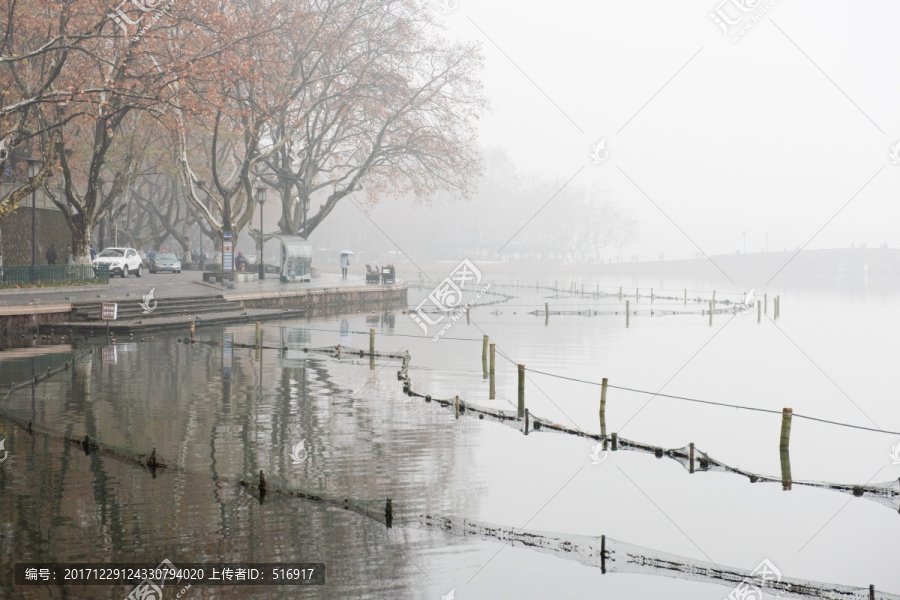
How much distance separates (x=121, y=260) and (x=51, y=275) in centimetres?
1706

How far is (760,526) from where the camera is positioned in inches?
441

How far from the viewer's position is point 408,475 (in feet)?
39.0

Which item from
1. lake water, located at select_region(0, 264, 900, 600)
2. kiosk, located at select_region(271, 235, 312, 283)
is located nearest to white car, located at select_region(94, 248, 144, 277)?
kiosk, located at select_region(271, 235, 312, 283)

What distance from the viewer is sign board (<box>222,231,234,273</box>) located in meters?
41.6

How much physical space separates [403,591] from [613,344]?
28055 millimetres

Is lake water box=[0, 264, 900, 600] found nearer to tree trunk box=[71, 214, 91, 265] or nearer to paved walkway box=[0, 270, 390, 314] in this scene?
paved walkway box=[0, 270, 390, 314]

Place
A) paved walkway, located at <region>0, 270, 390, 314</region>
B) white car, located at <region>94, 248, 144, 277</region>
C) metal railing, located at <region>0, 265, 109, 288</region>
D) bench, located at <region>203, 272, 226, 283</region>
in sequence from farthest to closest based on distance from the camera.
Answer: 1. white car, located at <region>94, 248, 144, 277</region>
2. bench, located at <region>203, 272, 226, 283</region>
3. metal railing, located at <region>0, 265, 109, 288</region>
4. paved walkway, located at <region>0, 270, 390, 314</region>

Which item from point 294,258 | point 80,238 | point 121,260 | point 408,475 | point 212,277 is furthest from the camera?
point 121,260

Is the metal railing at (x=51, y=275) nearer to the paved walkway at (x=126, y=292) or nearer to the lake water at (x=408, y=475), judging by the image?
the paved walkway at (x=126, y=292)

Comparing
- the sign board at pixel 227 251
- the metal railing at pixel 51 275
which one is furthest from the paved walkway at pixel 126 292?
the sign board at pixel 227 251

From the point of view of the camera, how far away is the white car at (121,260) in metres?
48.8

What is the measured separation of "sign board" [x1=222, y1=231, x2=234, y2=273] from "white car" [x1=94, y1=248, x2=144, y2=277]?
921 cm

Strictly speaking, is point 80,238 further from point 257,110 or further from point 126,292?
point 257,110

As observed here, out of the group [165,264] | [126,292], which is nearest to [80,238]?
[126,292]
